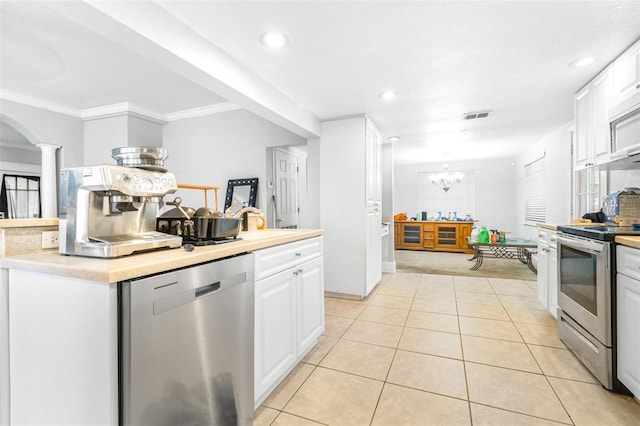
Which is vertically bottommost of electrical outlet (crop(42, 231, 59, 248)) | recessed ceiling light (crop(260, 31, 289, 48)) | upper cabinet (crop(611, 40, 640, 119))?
electrical outlet (crop(42, 231, 59, 248))

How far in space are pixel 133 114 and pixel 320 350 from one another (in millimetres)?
3884

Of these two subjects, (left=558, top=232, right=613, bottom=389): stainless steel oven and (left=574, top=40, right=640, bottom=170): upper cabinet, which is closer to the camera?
(left=558, top=232, right=613, bottom=389): stainless steel oven

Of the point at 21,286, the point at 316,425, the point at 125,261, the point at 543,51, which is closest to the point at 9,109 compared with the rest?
the point at 21,286

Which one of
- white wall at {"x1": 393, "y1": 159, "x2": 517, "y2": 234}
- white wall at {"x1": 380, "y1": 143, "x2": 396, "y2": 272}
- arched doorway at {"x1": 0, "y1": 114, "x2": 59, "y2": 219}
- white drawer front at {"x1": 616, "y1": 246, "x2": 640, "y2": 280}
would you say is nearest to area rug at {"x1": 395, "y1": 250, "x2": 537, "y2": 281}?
white wall at {"x1": 380, "y1": 143, "x2": 396, "y2": 272}

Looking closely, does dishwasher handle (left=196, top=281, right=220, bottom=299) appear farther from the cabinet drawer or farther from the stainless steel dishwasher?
the cabinet drawer

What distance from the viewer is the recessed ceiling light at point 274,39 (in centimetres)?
201

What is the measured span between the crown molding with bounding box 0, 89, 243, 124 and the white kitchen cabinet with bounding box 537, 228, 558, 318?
3.80 metres

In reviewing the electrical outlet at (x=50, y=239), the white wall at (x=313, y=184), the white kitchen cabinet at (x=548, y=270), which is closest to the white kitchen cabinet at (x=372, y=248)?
the white wall at (x=313, y=184)

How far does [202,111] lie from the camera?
14.3ft

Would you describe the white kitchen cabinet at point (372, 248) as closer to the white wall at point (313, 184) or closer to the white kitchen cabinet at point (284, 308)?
the white wall at point (313, 184)

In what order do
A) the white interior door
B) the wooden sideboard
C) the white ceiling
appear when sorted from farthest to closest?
1. the wooden sideboard
2. the white interior door
3. the white ceiling

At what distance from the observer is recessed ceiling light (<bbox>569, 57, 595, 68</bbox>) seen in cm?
Result: 235

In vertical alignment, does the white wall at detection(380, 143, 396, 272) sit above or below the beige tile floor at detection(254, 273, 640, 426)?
above

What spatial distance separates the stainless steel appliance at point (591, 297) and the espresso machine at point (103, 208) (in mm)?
2509
